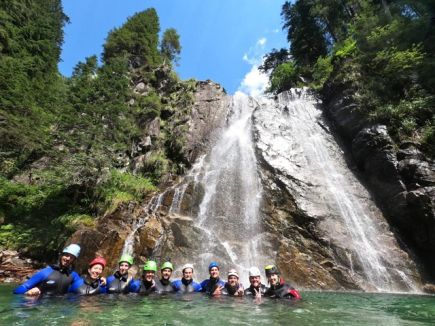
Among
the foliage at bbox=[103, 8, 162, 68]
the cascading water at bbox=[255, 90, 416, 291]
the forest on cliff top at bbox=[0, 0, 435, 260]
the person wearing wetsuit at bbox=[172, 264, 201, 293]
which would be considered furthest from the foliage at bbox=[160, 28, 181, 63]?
the person wearing wetsuit at bbox=[172, 264, 201, 293]

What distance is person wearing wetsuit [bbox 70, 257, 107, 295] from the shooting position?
7.25 metres

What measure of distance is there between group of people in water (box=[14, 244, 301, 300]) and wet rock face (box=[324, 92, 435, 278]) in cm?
741

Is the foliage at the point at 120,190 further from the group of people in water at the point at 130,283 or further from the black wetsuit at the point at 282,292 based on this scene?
the black wetsuit at the point at 282,292

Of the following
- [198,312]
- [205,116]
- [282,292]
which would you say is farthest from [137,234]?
[205,116]

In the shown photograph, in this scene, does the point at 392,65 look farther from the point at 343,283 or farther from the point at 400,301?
the point at 400,301

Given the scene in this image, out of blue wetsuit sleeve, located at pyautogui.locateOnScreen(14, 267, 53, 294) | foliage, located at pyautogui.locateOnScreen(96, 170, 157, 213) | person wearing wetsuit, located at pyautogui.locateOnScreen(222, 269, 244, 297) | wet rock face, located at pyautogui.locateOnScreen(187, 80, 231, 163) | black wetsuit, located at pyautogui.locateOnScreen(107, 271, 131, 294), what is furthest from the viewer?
wet rock face, located at pyautogui.locateOnScreen(187, 80, 231, 163)

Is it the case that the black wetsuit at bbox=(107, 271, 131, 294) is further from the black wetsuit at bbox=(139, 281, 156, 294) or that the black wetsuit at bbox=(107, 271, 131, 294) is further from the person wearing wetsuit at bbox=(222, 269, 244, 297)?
the person wearing wetsuit at bbox=(222, 269, 244, 297)

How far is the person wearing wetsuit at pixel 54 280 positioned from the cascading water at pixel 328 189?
950cm

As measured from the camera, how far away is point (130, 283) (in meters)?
8.53

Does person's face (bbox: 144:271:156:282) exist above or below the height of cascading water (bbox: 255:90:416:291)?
below

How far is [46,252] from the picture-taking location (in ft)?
51.8

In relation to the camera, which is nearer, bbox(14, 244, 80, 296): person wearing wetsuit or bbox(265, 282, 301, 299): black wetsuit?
bbox(14, 244, 80, 296): person wearing wetsuit

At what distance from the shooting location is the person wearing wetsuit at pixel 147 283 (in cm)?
848

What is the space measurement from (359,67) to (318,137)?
16.2 ft
